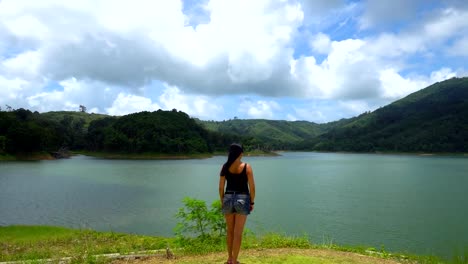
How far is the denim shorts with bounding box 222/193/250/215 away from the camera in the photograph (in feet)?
21.2

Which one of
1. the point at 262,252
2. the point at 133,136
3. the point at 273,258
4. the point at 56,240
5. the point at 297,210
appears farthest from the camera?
the point at 133,136

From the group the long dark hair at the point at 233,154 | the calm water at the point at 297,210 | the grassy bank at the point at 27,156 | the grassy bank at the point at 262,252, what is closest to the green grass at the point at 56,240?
the grassy bank at the point at 262,252

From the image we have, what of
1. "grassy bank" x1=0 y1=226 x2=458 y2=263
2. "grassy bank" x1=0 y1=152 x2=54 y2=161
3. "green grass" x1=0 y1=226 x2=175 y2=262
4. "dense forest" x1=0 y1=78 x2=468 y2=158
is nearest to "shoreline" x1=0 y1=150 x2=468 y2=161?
"grassy bank" x1=0 y1=152 x2=54 y2=161

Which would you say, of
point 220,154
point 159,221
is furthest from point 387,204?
point 220,154

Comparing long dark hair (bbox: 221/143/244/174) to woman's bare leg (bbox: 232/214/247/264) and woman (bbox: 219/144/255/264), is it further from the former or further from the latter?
woman's bare leg (bbox: 232/214/247/264)

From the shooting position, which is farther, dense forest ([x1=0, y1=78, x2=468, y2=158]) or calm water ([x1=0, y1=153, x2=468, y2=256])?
dense forest ([x1=0, y1=78, x2=468, y2=158])

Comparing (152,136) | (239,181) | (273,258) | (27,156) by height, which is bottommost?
(273,258)

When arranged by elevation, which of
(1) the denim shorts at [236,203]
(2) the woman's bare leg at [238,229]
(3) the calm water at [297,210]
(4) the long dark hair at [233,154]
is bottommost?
(3) the calm water at [297,210]

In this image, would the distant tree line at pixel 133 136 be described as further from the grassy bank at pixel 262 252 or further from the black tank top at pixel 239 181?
the black tank top at pixel 239 181

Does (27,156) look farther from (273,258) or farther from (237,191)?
(237,191)

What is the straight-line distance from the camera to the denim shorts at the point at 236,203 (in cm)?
647

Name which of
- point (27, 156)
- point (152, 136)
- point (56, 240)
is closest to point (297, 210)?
point (56, 240)

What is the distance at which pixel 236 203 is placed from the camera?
6469 mm

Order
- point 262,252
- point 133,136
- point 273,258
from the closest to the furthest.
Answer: point 273,258
point 262,252
point 133,136
